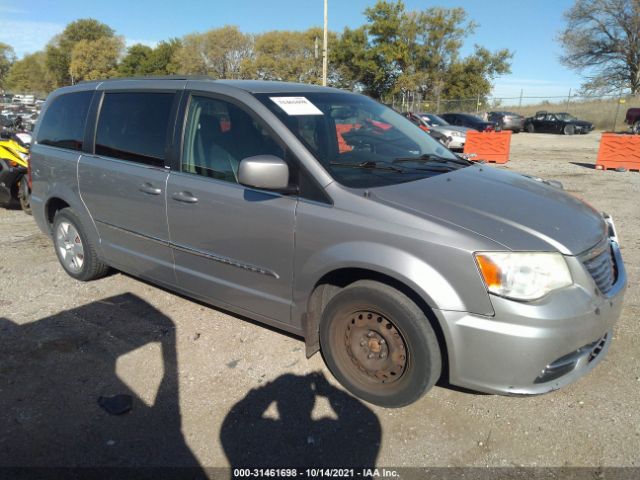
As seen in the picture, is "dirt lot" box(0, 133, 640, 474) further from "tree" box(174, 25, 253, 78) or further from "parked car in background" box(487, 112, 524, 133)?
"tree" box(174, 25, 253, 78)

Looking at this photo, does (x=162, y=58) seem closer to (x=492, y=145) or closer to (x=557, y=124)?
(x=557, y=124)

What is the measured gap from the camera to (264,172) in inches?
110

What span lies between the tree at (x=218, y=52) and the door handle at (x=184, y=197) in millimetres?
58244

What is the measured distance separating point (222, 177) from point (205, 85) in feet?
2.37

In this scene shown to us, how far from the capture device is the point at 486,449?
2518mm

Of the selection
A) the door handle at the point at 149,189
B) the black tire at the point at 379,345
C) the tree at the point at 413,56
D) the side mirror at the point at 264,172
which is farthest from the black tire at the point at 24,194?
the tree at the point at 413,56

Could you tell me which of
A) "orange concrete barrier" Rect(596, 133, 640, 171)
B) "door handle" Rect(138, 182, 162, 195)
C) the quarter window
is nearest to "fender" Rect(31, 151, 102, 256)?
"door handle" Rect(138, 182, 162, 195)

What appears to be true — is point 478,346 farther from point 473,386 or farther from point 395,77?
point 395,77

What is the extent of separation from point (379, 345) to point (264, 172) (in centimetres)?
119

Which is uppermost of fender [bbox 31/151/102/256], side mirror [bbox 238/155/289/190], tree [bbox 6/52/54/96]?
tree [bbox 6/52/54/96]

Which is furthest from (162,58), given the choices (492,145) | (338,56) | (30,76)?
(492,145)

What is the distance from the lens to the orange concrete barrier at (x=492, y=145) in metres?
14.9

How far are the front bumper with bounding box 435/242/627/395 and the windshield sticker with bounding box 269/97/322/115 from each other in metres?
1.63

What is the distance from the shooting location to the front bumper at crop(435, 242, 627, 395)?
7.80 feet
